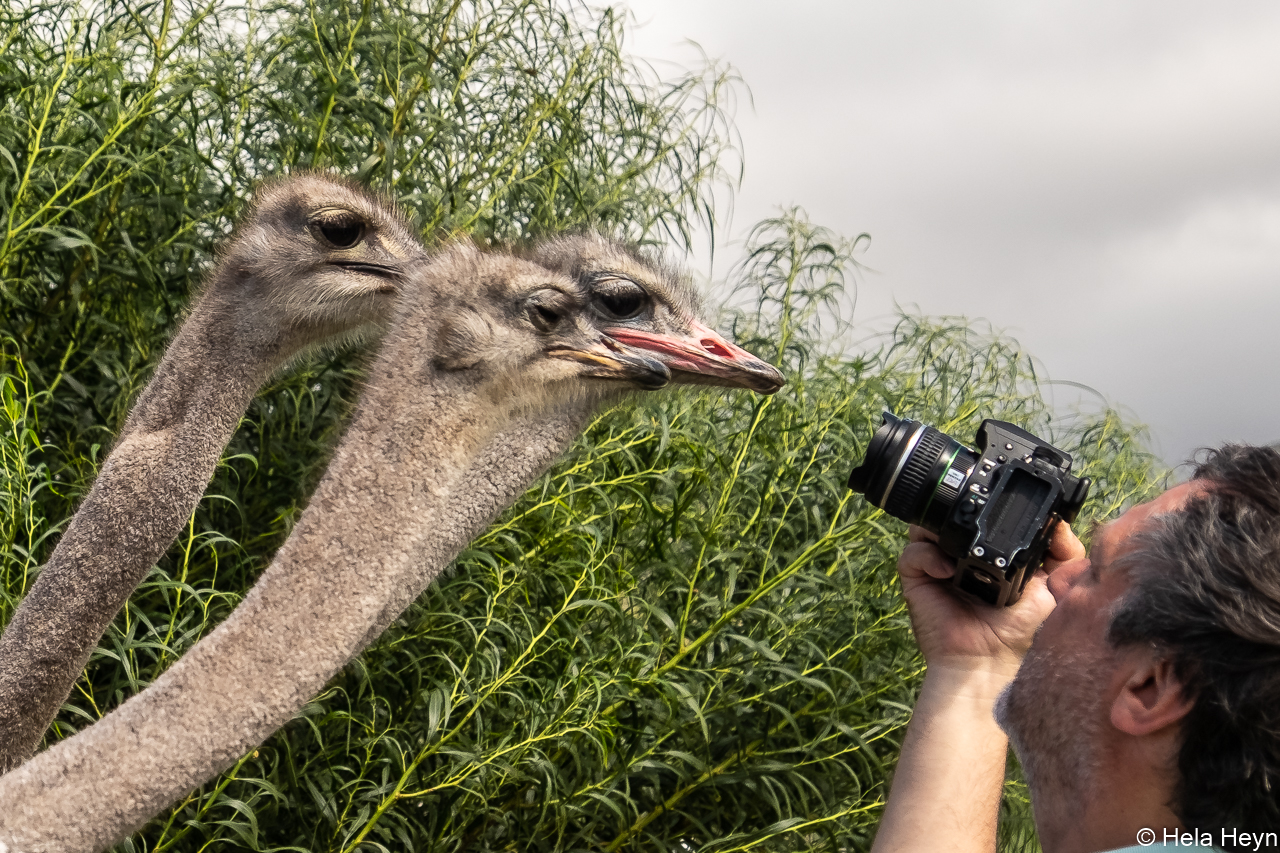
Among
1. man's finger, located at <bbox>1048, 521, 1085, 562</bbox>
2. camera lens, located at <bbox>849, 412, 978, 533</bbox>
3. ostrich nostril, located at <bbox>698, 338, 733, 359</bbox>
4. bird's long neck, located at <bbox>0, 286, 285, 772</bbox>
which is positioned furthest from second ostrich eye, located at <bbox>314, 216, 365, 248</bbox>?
man's finger, located at <bbox>1048, 521, 1085, 562</bbox>

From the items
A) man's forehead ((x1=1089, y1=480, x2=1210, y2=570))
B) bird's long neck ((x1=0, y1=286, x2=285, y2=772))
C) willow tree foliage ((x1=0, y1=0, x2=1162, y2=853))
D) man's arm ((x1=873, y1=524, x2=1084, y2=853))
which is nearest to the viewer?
man's forehead ((x1=1089, y1=480, x2=1210, y2=570))

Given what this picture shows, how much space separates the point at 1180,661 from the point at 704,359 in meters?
0.92

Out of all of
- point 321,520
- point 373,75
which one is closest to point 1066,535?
point 321,520

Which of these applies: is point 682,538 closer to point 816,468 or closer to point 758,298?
point 816,468

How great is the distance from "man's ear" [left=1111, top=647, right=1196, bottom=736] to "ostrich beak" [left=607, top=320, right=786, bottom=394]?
30.2 inches

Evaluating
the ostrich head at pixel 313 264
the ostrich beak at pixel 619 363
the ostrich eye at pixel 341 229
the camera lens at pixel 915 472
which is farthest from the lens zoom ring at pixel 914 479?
the ostrich eye at pixel 341 229

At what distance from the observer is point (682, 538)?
3.07m

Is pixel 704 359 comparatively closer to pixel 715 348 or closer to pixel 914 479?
pixel 715 348

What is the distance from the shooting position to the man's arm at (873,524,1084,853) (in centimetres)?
135

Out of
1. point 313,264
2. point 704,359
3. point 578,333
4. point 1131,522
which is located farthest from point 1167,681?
point 313,264

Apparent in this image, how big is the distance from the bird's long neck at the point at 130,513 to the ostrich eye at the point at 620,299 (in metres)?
0.72

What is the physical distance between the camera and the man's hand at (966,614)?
147 cm

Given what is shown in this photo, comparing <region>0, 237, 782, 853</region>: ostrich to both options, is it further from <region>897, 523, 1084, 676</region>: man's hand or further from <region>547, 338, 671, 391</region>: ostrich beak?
<region>897, 523, 1084, 676</region>: man's hand

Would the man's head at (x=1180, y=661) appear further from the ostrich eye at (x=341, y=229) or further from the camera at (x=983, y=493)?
the ostrich eye at (x=341, y=229)
